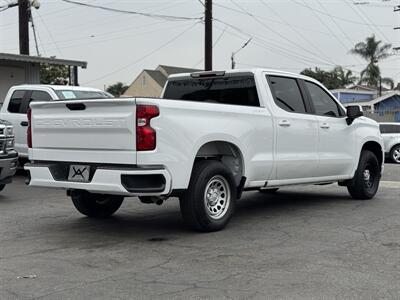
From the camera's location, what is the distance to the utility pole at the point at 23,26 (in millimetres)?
21094

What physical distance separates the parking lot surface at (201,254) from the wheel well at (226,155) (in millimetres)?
714

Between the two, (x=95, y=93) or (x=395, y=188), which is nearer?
(x=395, y=188)

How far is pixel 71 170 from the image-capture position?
258 inches

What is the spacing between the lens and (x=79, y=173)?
21.2ft

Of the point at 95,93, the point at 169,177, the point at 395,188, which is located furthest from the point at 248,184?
the point at 95,93

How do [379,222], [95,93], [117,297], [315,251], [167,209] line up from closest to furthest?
1. [117,297]
2. [315,251]
3. [379,222]
4. [167,209]
5. [95,93]

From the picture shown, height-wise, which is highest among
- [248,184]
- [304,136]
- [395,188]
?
[304,136]

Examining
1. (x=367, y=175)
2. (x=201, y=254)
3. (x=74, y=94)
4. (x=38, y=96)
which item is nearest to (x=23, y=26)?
(x=38, y=96)

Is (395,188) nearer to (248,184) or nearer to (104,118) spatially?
(248,184)

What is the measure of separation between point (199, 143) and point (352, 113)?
11.5 feet

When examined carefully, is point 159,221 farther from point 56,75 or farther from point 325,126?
point 56,75

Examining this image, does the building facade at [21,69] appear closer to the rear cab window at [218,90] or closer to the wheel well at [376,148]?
the rear cab window at [218,90]

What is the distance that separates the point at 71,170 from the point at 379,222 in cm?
401

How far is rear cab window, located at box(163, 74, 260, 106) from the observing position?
7.84 metres
